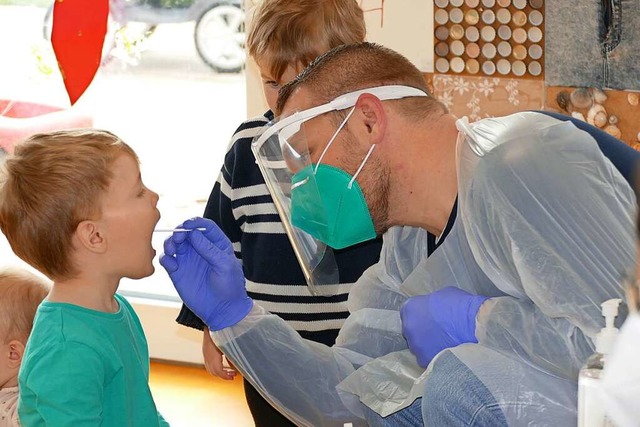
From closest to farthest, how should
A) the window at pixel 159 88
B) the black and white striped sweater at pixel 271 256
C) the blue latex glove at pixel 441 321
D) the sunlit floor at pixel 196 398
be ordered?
1. the blue latex glove at pixel 441 321
2. the black and white striped sweater at pixel 271 256
3. the sunlit floor at pixel 196 398
4. the window at pixel 159 88

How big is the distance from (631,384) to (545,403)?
0.73 m

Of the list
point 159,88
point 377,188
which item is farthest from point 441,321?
point 159,88

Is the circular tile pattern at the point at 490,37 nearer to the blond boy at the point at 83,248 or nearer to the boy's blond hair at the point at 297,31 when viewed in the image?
the boy's blond hair at the point at 297,31

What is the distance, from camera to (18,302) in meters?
1.90

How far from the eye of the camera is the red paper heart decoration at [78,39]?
127 inches

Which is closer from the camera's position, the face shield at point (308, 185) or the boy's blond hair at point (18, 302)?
the face shield at point (308, 185)

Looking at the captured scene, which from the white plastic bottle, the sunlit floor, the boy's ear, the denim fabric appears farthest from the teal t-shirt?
the denim fabric

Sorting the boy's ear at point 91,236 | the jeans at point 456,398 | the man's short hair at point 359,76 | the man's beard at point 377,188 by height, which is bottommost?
the jeans at point 456,398

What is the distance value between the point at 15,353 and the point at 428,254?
840 millimetres

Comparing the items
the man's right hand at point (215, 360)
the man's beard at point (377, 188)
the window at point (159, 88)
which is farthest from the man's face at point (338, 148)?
the window at point (159, 88)

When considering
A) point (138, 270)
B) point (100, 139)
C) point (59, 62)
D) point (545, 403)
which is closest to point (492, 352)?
point (545, 403)

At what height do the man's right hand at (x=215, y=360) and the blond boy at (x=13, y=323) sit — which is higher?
the blond boy at (x=13, y=323)

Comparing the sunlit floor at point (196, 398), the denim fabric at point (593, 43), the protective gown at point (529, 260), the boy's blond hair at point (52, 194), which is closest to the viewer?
the protective gown at point (529, 260)

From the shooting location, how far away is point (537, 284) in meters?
1.36
